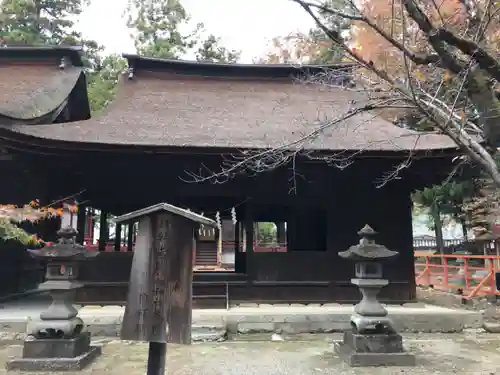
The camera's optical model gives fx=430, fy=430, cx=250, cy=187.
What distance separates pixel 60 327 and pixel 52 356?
1.27 ft

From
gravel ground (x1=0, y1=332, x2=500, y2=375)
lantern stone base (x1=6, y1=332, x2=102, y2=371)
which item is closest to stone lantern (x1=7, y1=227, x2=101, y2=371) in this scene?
lantern stone base (x1=6, y1=332, x2=102, y2=371)

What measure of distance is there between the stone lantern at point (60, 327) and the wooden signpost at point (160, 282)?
8.59 ft

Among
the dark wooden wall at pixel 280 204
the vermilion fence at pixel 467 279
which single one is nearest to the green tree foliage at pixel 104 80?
the dark wooden wall at pixel 280 204

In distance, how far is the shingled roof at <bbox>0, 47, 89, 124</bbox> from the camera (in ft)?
30.3

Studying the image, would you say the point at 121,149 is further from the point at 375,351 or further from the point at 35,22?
the point at 35,22

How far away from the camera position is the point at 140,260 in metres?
3.77

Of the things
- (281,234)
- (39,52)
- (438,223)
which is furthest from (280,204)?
(281,234)

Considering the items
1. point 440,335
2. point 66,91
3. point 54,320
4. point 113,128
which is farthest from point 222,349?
point 66,91

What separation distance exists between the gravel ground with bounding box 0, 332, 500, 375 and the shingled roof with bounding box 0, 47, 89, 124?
4.86m

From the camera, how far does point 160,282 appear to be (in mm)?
3688

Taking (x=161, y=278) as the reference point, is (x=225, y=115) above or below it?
above

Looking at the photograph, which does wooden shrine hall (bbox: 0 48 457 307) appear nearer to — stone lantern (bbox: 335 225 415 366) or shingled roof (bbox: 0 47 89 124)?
shingled roof (bbox: 0 47 89 124)

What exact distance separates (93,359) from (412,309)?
6.00 m

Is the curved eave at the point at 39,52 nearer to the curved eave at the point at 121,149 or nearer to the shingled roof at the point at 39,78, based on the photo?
the shingled roof at the point at 39,78
